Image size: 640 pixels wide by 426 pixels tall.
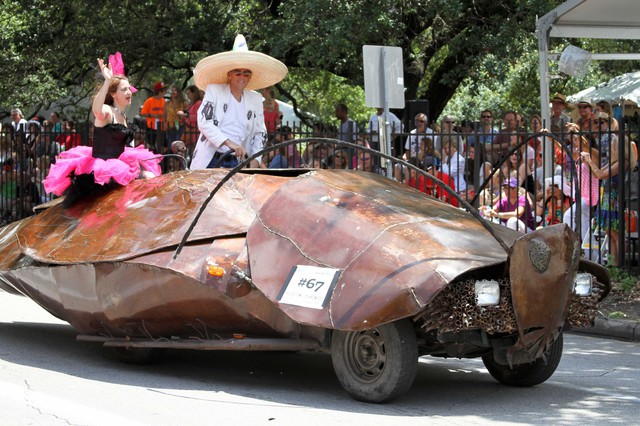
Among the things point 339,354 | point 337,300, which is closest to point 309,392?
point 339,354

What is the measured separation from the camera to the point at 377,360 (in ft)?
21.1

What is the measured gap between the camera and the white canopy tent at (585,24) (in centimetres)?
1421

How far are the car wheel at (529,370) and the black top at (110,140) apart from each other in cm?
343

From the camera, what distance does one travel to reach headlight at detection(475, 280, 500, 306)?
6.13 metres

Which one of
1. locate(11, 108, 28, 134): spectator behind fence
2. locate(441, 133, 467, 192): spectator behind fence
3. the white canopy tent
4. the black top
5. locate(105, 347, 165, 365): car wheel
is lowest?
locate(105, 347, 165, 365): car wheel

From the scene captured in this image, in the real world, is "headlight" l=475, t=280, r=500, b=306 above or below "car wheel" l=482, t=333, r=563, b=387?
above

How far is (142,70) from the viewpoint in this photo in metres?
23.8

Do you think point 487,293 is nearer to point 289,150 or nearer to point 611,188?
point 611,188

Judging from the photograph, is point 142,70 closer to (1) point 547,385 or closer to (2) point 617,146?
(2) point 617,146

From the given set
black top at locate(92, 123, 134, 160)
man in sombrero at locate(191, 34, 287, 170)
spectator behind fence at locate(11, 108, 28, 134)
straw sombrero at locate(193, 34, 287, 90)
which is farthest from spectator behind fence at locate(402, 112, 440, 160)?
spectator behind fence at locate(11, 108, 28, 134)

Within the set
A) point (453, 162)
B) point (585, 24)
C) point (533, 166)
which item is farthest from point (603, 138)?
point (585, 24)

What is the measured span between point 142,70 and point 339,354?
18.0 m

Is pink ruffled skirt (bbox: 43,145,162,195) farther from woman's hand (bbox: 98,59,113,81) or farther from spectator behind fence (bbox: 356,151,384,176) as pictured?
spectator behind fence (bbox: 356,151,384,176)

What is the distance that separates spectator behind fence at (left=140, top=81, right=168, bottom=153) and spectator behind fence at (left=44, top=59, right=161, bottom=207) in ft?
21.1
